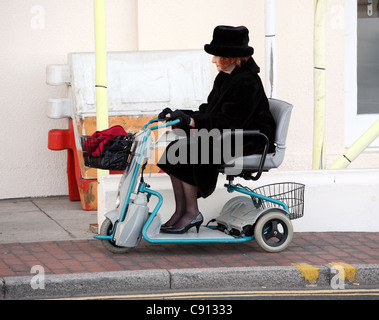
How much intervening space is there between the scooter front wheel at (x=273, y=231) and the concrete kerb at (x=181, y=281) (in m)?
0.45

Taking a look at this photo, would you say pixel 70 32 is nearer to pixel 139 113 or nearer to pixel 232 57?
pixel 139 113

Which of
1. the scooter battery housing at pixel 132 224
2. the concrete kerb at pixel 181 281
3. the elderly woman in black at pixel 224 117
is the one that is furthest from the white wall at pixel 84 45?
the concrete kerb at pixel 181 281

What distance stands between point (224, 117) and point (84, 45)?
309cm

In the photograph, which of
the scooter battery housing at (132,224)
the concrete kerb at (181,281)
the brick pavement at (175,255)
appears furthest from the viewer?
the scooter battery housing at (132,224)

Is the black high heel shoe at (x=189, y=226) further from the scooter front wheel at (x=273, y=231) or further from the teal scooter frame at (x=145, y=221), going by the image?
the scooter front wheel at (x=273, y=231)

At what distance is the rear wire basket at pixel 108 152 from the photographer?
565 cm

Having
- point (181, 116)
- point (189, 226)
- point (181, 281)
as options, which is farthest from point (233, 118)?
point (181, 281)

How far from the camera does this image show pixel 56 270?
547 centimetres

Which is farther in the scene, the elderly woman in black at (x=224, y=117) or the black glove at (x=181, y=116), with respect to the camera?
the elderly woman in black at (x=224, y=117)

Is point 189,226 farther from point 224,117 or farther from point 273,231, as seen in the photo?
point 224,117

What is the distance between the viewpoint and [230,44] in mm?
5895
